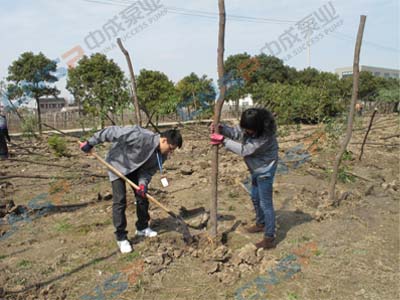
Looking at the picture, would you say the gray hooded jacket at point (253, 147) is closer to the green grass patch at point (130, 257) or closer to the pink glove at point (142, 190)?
the pink glove at point (142, 190)

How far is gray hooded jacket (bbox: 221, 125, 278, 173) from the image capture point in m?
3.23

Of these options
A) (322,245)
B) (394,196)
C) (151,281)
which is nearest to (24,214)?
(151,281)

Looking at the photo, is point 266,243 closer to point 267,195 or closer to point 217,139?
point 267,195

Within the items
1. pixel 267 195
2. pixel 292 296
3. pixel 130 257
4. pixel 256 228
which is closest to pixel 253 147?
pixel 267 195

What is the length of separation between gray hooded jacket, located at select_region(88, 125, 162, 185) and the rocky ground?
805 mm

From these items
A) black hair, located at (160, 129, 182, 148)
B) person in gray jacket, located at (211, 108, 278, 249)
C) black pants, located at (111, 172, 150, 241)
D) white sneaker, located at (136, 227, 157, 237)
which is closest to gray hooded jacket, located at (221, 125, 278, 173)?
person in gray jacket, located at (211, 108, 278, 249)

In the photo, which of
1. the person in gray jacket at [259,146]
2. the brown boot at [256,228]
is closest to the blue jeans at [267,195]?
the person in gray jacket at [259,146]

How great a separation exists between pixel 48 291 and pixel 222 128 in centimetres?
203

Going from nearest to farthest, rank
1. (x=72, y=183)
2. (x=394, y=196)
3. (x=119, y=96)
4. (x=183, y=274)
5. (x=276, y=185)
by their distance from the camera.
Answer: (x=183, y=274), (x=394, y=196), (x=276, y=185), (x=72, y=183), (x=119, y=96)

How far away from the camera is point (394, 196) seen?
540 centimetres

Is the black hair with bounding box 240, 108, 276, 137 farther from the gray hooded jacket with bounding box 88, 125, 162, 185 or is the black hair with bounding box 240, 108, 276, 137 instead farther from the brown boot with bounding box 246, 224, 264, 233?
the brown boot with bounding box 246, 224, 264, 233

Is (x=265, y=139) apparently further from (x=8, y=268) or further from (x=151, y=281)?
(x=8, y=268)

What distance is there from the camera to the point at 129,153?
11.3 ft

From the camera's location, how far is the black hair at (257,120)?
3.17 metres
